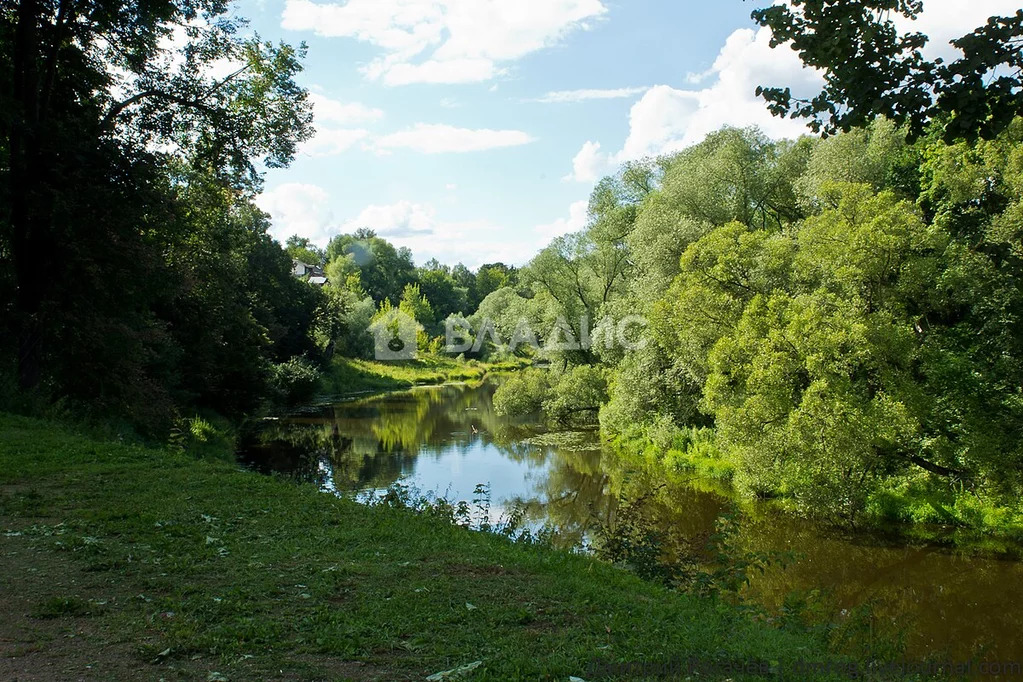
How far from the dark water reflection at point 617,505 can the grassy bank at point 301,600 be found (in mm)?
3292

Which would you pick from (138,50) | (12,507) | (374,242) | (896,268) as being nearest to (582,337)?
(896,268)

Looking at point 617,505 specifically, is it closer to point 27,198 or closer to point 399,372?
point 27,198

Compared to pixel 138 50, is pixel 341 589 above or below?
below

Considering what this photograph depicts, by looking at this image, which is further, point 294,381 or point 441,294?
point 441,294

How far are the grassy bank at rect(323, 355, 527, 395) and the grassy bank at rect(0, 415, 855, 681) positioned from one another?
1507 inches

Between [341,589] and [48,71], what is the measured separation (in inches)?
541

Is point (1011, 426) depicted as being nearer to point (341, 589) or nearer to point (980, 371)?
point (980, 371)

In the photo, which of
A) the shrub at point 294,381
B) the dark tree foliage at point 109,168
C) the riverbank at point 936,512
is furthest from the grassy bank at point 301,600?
the shrub at point 294,381

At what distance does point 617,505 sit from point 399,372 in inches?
1587

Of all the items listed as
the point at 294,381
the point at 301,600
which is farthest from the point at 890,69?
the point at 294,381

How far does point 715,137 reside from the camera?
2930 cm

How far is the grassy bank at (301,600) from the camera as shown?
166 inches

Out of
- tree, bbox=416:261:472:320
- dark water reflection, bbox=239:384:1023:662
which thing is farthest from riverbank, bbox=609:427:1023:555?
tree, bbox=416:261:472:320

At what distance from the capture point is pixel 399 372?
190ft
